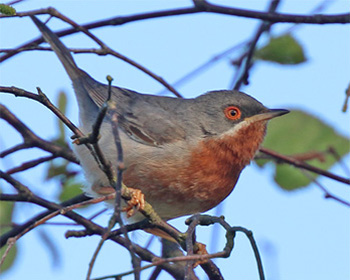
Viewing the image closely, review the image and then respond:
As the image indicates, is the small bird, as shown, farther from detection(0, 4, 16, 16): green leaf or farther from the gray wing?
detection(0, 4, 16, 16): green leaf

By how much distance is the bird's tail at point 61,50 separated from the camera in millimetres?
6320

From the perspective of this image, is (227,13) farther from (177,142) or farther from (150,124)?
(150,124)

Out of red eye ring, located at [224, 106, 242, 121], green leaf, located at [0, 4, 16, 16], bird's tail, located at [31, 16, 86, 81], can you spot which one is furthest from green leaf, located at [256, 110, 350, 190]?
green leaf, located at [0, 4, 16, 16]

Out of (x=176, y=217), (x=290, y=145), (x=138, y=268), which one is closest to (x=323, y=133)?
(x=290, y=145)

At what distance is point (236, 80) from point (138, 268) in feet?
14.2

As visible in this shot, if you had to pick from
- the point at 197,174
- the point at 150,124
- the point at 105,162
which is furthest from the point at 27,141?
the point at 105,162

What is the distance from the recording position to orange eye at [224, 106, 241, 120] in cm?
611

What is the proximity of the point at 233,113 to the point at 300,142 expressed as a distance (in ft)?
2.35

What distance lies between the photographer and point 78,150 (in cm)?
585

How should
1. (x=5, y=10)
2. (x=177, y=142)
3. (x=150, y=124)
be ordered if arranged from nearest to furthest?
(x=5, y=10), (x=177, y=142), (x=150, y=124)

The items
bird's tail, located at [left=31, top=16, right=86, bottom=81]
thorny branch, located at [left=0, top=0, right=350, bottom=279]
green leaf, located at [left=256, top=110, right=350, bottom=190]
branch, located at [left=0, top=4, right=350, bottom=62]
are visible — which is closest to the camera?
thorny branch, located at [left=0, top=0, right=350, bottom=279]

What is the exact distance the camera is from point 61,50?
253 inches

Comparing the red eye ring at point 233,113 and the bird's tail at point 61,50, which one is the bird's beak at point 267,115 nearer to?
the red eye ring at point 233,113

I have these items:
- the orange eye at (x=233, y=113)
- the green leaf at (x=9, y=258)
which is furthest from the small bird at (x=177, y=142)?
the green leaf at (x=9, y=258)
